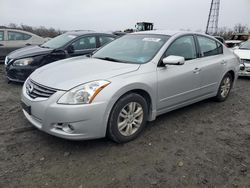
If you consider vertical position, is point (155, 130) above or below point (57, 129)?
below

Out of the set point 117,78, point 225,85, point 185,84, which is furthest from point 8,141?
point 225,85

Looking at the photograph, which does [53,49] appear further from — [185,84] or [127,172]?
[127,172]

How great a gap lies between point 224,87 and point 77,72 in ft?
11.4

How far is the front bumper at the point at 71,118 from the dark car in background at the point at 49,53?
10.9 ft

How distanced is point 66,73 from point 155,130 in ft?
5.37

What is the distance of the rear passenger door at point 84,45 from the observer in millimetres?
6422

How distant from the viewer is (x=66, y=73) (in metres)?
3.25

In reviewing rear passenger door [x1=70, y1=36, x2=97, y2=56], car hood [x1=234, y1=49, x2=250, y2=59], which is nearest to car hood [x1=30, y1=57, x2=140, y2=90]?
rear passenger door [x1=70, y1=36, x2=97, y2=56]

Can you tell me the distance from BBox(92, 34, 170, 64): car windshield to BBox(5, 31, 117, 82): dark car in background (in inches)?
87.2

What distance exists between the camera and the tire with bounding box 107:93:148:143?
307 centimetres

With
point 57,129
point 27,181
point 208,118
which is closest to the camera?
point 27,181

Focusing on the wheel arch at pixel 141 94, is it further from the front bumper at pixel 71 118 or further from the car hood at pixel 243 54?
the car hood at pixel 243 54

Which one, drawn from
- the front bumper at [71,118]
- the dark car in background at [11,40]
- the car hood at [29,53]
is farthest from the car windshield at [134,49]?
the dark car in background at [11,40]

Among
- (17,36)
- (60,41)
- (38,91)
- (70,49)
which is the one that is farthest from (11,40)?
(38,91)
